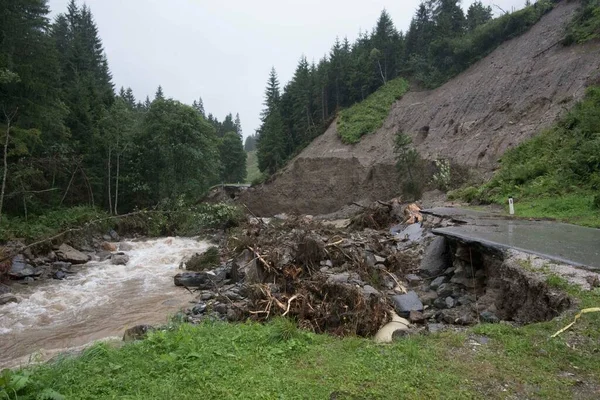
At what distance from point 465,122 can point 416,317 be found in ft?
87.7

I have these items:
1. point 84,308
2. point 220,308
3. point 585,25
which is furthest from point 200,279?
point 585,25

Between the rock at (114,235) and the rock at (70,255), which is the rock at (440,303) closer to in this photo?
the rock at (70,255)

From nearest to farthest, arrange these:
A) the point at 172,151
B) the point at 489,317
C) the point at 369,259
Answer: the point at 489,317, the point at 369,259, the point at 172,151

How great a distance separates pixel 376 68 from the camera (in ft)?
150

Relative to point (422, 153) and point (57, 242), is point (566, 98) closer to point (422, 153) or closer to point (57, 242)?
point (422, 153)

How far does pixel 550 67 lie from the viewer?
2673cm

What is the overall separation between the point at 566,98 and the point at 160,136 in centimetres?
2889

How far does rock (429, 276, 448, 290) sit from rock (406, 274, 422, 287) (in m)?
0.40

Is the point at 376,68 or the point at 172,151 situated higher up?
the point at 376,68

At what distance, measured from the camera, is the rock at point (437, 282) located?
8.39 meters

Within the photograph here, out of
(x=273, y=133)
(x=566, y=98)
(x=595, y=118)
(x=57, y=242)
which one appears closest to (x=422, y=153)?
(x=566, y=98)

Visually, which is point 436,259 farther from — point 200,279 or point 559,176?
point 559,176

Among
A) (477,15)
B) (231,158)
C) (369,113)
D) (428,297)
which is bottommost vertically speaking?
(428,297)

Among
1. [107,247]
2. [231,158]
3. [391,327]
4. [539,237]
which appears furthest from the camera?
[231,158]
